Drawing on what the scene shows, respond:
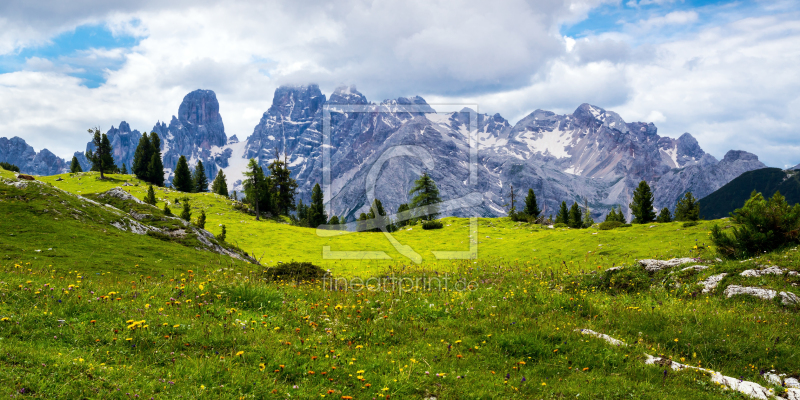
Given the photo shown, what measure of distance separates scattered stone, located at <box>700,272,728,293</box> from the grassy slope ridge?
786 inches

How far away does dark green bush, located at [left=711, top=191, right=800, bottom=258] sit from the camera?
13.8 metres

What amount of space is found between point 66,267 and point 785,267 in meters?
23.7

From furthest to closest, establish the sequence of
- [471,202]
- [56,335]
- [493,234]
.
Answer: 1. [493,234]
2. [471,202]
3. [56,335]

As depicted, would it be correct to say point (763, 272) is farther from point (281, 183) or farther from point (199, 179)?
point (199, 179)

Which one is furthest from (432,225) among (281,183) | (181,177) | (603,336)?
(181,177)

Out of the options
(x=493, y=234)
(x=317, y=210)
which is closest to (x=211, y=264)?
(x=493, y=234)

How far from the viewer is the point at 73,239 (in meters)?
17.8

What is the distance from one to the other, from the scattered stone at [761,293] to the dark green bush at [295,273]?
13.3 m

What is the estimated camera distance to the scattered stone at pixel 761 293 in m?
10.3

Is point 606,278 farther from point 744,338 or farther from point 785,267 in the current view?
point 744,338

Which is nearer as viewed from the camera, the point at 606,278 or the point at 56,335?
the point at 56,335

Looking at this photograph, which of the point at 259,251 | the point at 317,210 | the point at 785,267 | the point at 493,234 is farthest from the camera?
the point at 317,210

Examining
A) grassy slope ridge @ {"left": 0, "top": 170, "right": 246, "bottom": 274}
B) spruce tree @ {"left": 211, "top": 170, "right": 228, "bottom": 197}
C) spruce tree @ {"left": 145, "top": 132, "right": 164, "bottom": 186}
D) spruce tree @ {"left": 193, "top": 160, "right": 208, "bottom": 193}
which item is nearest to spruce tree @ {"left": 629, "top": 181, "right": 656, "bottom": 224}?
grassy slope ridge @ {"left": 0, "top": 170, "right": 246, "bottom": 274}

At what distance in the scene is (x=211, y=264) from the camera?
19953 millimetres
